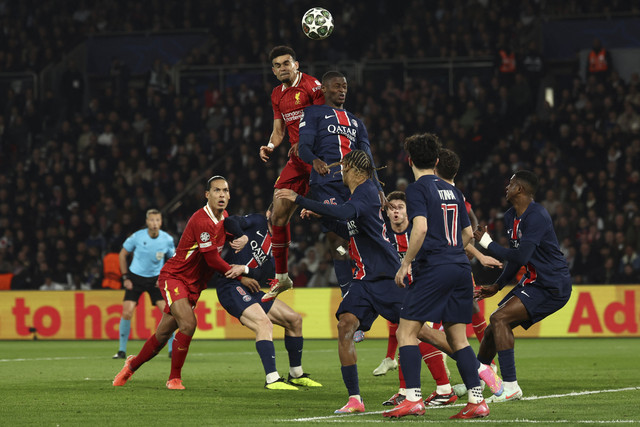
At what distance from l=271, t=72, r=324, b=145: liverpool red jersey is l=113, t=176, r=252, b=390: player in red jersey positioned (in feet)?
3.21

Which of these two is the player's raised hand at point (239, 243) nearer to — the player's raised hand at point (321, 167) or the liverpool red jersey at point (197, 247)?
the liverpool red jersey at point (197, 247)

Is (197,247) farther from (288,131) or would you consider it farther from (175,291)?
(288,131)

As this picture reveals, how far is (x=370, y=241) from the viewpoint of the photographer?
28.6 feet

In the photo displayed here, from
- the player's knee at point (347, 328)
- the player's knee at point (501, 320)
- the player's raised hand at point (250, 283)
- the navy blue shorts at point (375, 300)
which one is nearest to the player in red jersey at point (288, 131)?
the player's raised hand at point (250, 283)

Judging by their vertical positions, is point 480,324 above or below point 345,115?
below

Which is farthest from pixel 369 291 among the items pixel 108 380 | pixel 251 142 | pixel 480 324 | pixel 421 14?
pixel 421 14

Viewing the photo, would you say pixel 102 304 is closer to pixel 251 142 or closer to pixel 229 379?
pixel 251 142

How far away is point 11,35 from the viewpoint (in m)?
29.9

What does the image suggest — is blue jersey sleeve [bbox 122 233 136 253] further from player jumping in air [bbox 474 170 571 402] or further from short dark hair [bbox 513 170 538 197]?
short dark hair [bbox 513 170 538 197]

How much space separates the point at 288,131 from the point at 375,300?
274 centimetres

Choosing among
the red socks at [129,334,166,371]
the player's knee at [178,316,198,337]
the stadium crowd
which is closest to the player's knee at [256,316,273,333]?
the player's knee at [178,316,198,337]

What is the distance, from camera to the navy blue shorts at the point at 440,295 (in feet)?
25.2

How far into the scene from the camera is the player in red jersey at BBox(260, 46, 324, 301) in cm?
1056

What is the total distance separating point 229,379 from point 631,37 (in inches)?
728
